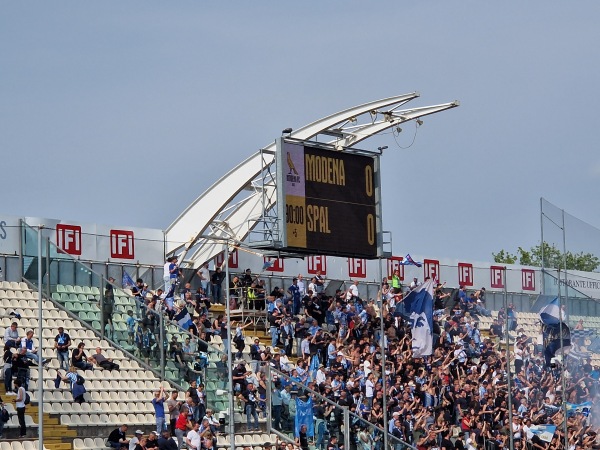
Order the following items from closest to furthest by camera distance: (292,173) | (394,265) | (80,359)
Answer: (80,359) → (292,173) → (394,265)

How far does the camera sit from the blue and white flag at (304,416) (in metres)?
25.1

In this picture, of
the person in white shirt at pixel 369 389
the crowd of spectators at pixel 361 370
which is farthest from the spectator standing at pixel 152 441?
the person in white shirt at pixel 369 389

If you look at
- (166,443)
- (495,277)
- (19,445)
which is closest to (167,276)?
(166,443)

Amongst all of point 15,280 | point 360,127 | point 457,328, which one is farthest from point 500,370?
point 15,280

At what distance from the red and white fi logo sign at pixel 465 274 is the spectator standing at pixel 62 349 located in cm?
2075

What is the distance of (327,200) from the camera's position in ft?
92.7

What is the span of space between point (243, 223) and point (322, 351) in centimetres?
335

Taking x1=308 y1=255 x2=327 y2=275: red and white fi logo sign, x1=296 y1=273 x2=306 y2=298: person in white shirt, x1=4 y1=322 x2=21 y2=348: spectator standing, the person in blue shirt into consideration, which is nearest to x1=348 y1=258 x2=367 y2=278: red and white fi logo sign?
x1=308 y1=255 x2=327 y2=275: red and white fi logo sign

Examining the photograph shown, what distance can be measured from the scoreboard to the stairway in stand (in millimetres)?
6354

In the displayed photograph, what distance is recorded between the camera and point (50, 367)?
24422 mm

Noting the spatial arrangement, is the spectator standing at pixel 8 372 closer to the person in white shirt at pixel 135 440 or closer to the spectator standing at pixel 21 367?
the spectator standing at pixel 21 367

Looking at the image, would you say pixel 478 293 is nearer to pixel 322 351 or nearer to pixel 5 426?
pixel 322 351

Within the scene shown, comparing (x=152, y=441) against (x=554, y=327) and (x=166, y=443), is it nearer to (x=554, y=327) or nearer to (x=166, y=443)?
(x=166, y=443)

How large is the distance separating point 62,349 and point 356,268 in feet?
52.3
